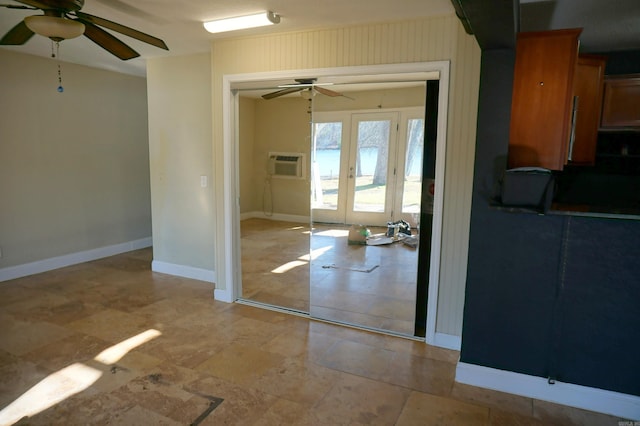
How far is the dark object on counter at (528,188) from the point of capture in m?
2.19

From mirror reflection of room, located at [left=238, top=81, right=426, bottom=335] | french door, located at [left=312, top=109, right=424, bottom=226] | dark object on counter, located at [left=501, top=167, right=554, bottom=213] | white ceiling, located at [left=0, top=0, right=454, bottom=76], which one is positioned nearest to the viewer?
dark object on counter, located at [left=501, top=167, right=554, bottom=213]

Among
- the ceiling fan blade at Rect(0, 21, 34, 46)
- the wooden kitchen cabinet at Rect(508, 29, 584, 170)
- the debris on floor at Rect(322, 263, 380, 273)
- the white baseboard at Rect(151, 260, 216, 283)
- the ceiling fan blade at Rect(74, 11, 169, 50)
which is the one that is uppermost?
the ceiling fan blade at Rect(74, 11, 169, 50)

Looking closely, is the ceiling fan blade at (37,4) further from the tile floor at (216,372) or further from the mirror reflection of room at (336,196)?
the tile floor at (216,372)

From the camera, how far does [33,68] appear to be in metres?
4.53

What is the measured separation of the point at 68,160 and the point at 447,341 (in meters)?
4.93

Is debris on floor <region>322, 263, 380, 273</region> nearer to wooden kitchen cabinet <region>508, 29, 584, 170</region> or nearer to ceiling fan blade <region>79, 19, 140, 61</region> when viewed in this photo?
wooden kitchen cabinet <region>508, 29, 584, 170</region>

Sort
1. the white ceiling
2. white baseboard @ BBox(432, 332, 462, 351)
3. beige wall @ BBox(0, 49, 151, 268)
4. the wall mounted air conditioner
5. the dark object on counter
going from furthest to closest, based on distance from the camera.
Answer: the wall mounted air conditioner → beige wall @ BBox(0, 49, 151, 268) → white baseboard @ BBox(432, 332, 462, 351) → the white ceiling → the dark object on counter

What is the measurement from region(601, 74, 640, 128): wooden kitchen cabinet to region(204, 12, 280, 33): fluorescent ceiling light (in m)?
2.82

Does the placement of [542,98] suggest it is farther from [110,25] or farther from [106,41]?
[106,41]

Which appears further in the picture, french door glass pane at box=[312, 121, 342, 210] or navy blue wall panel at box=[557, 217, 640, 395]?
french door glass pane at box=[312, 121, 342, 210]

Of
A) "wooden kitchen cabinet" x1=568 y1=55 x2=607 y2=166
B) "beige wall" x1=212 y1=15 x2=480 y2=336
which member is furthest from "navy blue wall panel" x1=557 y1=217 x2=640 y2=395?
"wooden kitchen cabinet" x1=568 y1=55 x2=607 y2=166

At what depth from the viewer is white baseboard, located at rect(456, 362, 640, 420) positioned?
89.8 inches

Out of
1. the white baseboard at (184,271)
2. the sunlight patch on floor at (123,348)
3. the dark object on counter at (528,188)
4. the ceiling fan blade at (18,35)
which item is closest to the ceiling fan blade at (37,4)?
the ceiling fan blade at (18,35)

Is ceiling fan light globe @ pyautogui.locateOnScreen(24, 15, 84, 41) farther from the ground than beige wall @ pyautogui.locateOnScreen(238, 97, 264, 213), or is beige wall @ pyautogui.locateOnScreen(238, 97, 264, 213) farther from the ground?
ceiling fan light globe @ pyautogui.locateOnScreen(24, 15, 84, 41)
